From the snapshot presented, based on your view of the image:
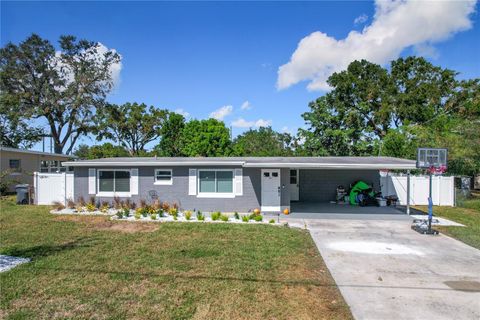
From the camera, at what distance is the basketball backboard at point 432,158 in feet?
34.6

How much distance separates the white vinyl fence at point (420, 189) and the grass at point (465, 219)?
760mm

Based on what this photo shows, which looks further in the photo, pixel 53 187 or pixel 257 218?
pixel 53 187

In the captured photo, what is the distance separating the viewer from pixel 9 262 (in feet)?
22.2

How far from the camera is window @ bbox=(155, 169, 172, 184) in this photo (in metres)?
14.1

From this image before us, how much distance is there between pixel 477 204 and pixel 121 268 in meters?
16.8

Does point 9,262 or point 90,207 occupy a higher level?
point 90,207

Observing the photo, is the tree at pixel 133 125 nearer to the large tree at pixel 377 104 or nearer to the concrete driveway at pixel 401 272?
the large tree at pixel 377 104

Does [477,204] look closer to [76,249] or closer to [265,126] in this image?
[76,249]

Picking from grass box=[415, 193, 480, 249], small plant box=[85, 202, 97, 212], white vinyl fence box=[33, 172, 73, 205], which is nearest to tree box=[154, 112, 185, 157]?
white vinyl fence box=[33, 172, 73, 205]

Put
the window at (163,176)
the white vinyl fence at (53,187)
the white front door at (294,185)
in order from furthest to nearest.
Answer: the white front door at (294,185)
the white vinyl fence at (53,187)
the window at (163,176)

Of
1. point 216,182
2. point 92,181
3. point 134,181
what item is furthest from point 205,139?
point 216,182

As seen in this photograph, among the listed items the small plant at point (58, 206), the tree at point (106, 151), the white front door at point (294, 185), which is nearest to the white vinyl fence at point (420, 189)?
the white front door at point (294, 185)

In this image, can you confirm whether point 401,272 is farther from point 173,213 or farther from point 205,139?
point 205,139

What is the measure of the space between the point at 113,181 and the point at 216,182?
15.8 feet
